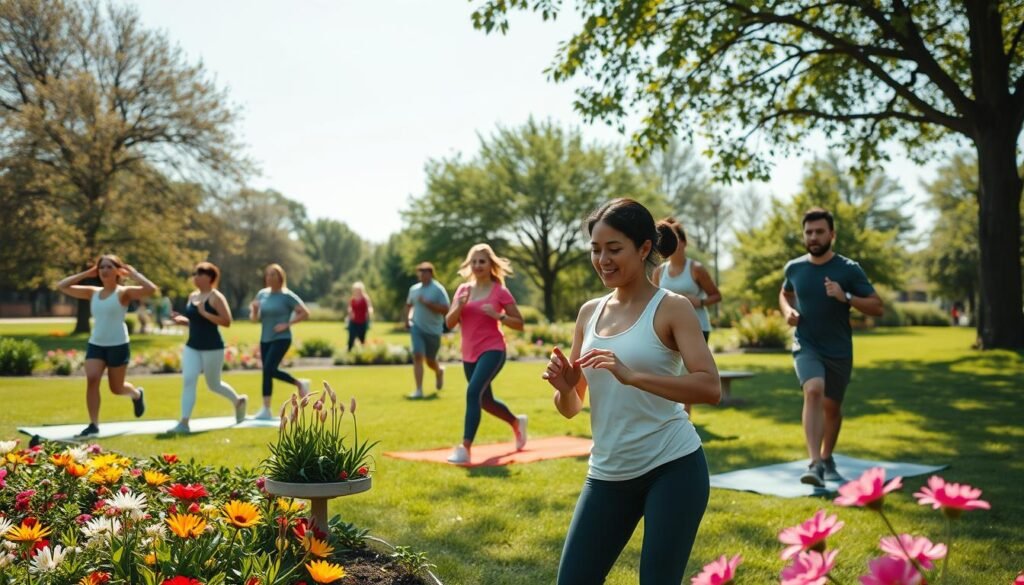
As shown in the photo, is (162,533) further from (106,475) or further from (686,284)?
(686,284)

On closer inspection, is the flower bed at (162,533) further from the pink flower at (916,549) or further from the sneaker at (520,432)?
the sneaker at (520,432)

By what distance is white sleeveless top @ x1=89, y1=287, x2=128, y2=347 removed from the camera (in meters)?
9.84

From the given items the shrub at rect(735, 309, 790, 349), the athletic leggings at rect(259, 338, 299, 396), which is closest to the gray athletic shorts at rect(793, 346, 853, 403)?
the athletic leggings at rect(259, 338, 299, 396)

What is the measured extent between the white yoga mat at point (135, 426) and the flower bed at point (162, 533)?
4.39 meters

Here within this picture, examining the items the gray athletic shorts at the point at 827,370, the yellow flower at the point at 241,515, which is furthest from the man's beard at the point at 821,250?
the yellow flower at the point at 241,515

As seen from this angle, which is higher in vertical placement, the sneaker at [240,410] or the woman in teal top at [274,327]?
the woman in teal top at [274,327]

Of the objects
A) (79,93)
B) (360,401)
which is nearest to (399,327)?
(79,93)

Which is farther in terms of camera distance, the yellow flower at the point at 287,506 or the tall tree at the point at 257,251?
the tall tree at the point at 257,251

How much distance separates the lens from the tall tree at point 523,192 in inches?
1772

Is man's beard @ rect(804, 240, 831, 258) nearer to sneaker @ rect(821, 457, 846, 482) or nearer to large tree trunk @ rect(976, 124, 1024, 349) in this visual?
sneaker @ rect(821, 457, 846, 482)

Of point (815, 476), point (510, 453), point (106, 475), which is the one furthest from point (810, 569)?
point (510, 453)

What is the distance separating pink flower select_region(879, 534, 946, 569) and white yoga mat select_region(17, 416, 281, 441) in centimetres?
832

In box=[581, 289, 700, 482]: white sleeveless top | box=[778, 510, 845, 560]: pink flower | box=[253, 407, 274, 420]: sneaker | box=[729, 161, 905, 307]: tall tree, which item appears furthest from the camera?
box=[729, 161, 905, 307]: tall tree

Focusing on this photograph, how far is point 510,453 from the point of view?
29.3 ft
